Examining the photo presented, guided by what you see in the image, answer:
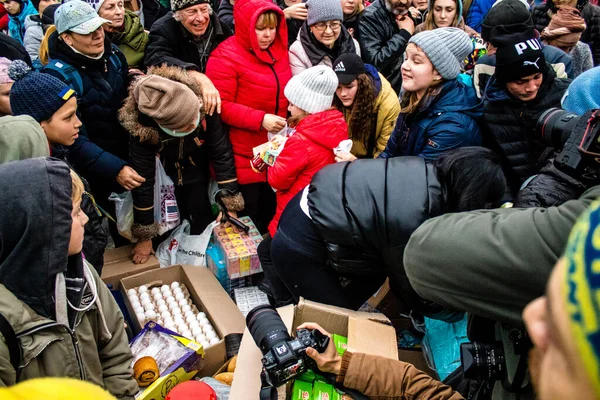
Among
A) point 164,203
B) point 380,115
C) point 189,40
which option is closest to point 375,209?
point 380,115

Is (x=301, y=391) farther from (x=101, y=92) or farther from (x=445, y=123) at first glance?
(x=101, y=92)

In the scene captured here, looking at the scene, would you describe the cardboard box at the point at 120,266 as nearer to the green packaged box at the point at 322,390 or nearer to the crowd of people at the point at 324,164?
the crowd of people at the point at 324,164

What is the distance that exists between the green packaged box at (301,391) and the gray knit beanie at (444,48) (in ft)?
5.38

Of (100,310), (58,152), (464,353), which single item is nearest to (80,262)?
(100,310)

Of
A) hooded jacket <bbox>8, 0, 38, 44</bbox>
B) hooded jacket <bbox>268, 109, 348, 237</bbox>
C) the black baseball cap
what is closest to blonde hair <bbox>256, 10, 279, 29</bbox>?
the black baseball cap

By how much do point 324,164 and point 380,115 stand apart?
2.30 ft

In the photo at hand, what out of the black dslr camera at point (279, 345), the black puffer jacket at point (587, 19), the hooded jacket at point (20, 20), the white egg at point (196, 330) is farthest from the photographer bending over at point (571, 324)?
the hooded jacket at point (20, 20)

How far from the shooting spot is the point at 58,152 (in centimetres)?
242

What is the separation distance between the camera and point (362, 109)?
9.71ft

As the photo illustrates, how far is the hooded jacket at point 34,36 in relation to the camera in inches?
145

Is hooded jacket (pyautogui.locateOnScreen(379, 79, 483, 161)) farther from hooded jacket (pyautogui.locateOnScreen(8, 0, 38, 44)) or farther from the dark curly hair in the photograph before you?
hooded jacket (pyautogui.locateOnScreen(8, 0, 38, 44))

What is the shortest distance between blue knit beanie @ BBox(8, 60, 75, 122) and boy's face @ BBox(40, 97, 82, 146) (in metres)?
0.02

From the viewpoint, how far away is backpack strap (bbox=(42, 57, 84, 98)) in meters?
2.64

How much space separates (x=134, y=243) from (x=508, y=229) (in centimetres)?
260
